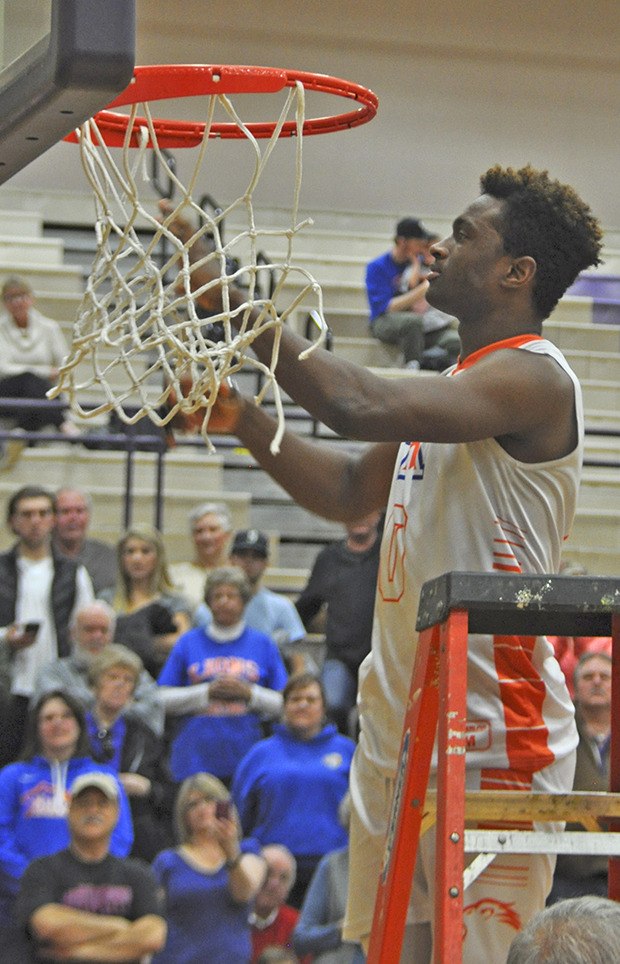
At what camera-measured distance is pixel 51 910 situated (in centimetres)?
508

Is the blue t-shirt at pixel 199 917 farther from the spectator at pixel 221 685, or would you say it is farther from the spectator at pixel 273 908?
the spectator at pixel 221 685

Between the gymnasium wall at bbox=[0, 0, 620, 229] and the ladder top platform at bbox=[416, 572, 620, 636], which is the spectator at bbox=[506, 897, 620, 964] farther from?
the gymnasium wall at bbox=[0, 0, 620, 229]

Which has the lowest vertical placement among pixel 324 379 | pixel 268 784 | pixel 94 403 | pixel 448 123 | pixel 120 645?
pixel 268 784

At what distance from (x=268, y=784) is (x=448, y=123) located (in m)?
5.17

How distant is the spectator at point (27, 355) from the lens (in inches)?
333

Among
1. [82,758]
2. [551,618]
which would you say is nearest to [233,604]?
[82,758]

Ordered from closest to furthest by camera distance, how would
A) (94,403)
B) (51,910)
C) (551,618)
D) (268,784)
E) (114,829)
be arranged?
1. (551,618)
2. (51,910)
3. (114,829)
4. (268,784)
5. (94,403)

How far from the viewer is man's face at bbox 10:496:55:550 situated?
6.31 meters

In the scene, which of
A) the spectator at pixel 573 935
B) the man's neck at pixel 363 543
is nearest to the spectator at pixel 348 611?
the man's neck at pixel 363 543

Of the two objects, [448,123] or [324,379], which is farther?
[448,123]

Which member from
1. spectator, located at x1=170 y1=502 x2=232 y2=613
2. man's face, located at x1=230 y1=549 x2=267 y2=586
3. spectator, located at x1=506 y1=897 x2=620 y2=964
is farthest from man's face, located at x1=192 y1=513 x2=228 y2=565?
spectator, located at x1=506 y1=897 x2=620 y2=964

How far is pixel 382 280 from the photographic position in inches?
368

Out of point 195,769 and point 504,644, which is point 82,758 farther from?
point 504,644

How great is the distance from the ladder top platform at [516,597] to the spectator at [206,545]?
186 inches
